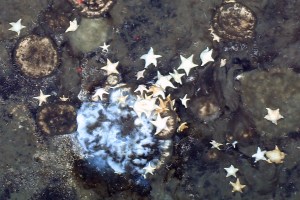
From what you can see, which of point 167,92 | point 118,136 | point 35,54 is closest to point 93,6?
point 35,54

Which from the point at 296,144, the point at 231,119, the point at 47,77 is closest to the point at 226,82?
the point at 231,119

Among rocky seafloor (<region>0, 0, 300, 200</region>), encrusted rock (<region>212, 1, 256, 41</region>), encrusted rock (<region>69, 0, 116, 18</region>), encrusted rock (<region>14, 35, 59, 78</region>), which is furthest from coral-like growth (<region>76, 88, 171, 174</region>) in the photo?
encrusted rock (<region>212, 1, 256, 41</region>)

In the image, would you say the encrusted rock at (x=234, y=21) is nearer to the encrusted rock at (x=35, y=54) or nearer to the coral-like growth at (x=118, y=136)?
the coral-like growth at (x=118, y=136)

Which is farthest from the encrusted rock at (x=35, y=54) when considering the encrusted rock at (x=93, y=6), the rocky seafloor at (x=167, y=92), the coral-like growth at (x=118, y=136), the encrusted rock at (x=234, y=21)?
the encrusted rock at (x=234, y=21)

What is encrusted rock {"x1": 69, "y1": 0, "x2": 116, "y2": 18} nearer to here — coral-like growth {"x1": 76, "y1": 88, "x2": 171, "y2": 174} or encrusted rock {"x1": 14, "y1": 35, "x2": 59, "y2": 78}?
encrusted rock {"x1": 14, "y1": 35, "x2": 59, "y2": 78}

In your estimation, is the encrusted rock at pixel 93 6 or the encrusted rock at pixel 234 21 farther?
the encrusted rock at pixel 93 6

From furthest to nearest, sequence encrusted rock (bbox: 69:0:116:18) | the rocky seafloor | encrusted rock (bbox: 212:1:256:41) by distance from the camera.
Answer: encrusted rock (bbox: 69:0:116:18) → encrusted rock (bbox: 212:1:256:41) → the rocky seafloor

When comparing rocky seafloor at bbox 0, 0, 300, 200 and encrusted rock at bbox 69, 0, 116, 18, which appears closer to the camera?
rocky seafloor at bbox 0, 0, 300, 200

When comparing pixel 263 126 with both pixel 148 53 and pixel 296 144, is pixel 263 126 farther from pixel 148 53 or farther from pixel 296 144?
pixel 148 53

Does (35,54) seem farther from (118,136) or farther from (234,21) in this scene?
(234,21)
